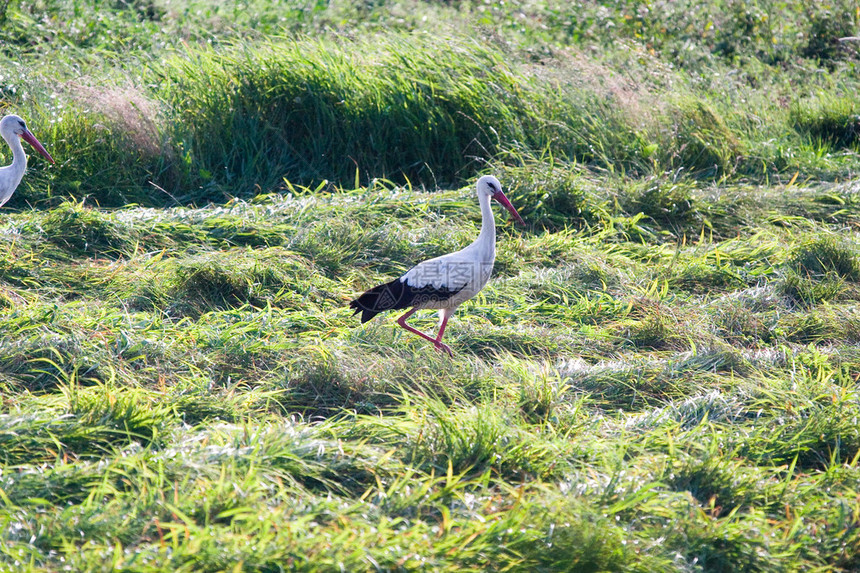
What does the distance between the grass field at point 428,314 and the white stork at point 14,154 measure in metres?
0.24

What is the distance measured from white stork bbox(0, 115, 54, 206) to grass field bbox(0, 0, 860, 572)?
0.24 m

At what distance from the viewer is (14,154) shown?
5.92 metres

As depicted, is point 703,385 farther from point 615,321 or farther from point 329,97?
point 329,97

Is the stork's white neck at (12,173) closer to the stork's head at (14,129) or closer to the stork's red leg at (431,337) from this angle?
the stork's head at (14,129)

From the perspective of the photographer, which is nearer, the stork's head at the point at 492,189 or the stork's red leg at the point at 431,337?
the stork's red leg at the point at 431,337

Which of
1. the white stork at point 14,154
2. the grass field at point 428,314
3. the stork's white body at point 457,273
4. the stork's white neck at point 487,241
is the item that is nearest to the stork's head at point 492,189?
the stork's white neck at point 487,241

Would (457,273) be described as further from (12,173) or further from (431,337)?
(12,173)

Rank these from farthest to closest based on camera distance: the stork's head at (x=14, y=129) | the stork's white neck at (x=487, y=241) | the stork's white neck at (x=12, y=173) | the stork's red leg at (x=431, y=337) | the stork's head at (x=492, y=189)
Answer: the stork's head at (x=14, y=129) < the stork's white neck at (x=12, y=173) < the stork's head at (x=492, y=189) < the stork's white neck at (x=487, y=241) < the stork's red leg at (x=431, y=337)

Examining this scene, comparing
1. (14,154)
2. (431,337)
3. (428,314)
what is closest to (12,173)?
(14,154)

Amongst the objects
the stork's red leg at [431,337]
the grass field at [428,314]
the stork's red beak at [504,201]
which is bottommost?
the stork's red leg at [431,337]

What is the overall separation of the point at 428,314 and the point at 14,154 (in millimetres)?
2986

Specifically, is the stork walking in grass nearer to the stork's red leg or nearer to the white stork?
the stork's red leg

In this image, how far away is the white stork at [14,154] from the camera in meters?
5.84

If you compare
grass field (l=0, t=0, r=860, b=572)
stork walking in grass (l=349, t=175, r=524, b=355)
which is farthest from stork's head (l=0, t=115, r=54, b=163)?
stork walking in grass (l=349, t=175, r=524, b=355)
